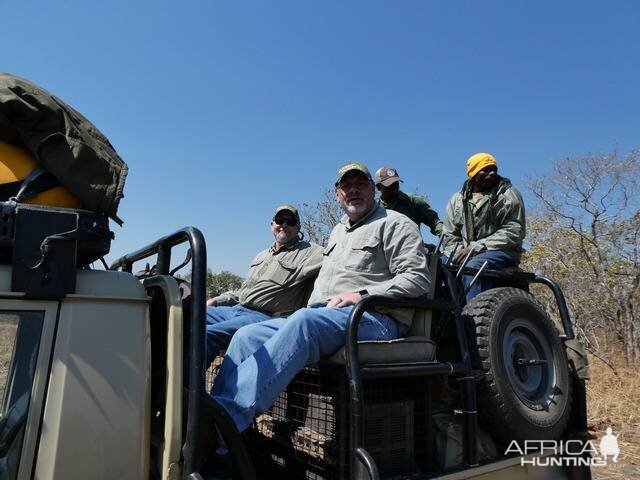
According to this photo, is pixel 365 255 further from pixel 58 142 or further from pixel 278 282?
pixel 58 142

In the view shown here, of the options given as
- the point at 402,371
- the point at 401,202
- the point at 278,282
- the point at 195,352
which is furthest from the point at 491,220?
the point at 195,352

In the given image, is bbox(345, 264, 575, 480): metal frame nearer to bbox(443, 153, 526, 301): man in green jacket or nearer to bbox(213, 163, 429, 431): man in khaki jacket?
bbox(213, 163, 429, 431): man in khaki jacket

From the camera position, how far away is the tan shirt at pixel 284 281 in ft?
12.5

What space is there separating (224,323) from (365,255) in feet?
3.10

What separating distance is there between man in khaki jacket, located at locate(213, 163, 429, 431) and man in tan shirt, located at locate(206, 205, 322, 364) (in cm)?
61

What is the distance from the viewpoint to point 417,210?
17.1ft

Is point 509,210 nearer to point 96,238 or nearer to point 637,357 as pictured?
point 96,238

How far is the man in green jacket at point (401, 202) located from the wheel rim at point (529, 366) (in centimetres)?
202

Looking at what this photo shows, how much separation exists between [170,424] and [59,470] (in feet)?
1.06

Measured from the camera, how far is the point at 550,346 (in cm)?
326

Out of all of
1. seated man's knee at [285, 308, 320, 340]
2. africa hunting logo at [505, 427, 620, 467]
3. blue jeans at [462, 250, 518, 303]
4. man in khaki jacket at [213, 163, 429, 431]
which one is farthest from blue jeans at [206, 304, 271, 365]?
africa hunting logo at [505, 427, 620, 467]

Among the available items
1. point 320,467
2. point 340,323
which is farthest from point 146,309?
point 320,467

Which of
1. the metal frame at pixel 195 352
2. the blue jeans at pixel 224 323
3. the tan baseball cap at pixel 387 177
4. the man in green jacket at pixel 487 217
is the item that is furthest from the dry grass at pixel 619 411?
the metal frame at pixel 195 352

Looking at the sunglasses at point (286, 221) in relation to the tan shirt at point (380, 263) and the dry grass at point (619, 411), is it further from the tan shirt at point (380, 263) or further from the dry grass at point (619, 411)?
the dry grass at point (619, 411)
